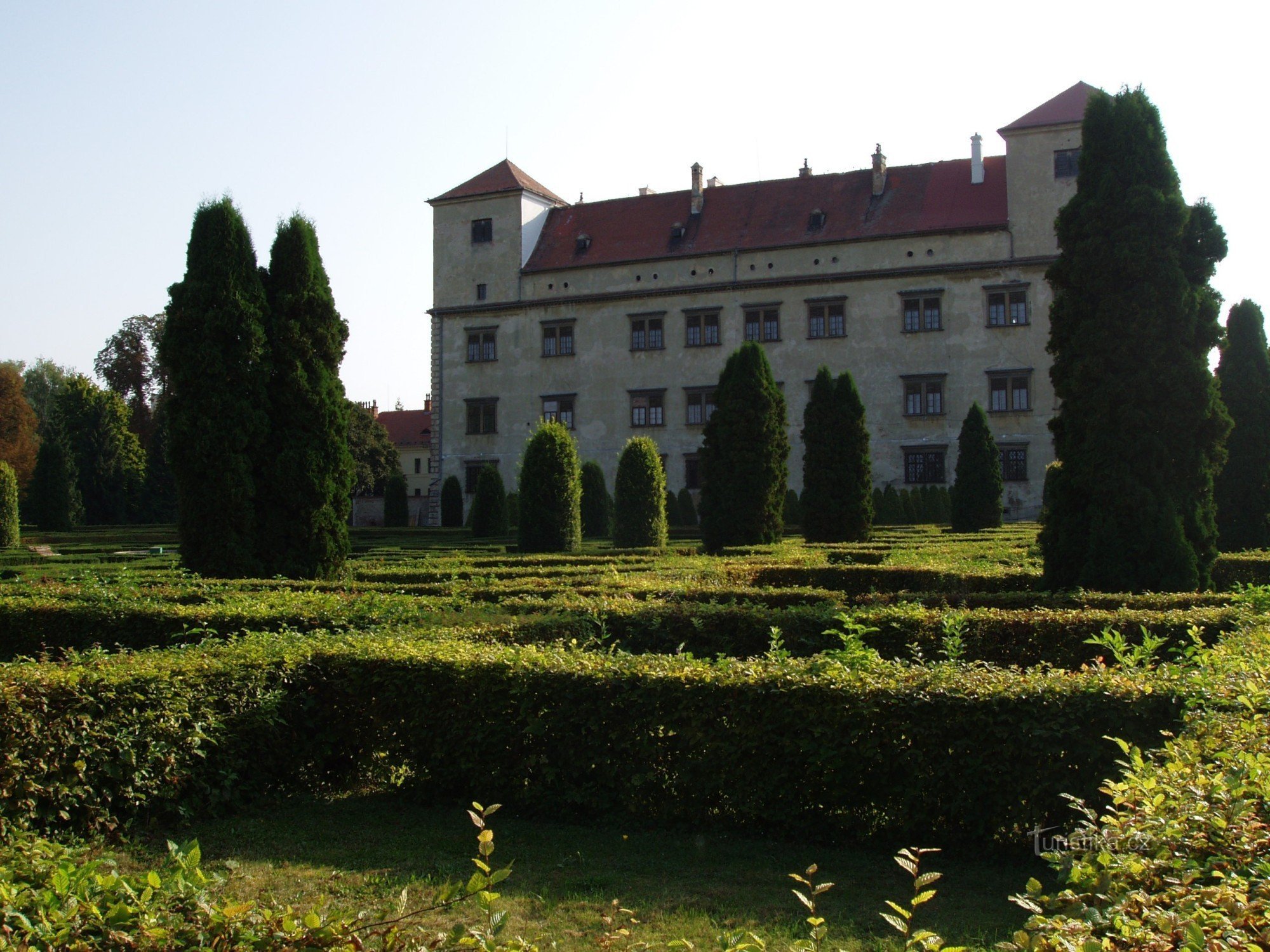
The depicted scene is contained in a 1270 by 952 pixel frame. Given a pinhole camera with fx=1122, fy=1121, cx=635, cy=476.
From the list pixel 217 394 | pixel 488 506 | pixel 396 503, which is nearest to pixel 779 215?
pixel 488 506

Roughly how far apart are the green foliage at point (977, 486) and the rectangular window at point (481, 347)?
21.3m

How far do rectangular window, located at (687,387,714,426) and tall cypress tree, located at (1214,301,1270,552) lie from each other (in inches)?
878

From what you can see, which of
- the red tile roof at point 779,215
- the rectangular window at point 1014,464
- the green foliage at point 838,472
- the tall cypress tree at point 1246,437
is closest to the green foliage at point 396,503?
the red tile roof at point 779,215

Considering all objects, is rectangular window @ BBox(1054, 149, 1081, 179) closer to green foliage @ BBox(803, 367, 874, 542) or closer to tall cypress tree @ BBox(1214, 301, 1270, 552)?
green foliage @ BBox(803, 367, 874, 542)

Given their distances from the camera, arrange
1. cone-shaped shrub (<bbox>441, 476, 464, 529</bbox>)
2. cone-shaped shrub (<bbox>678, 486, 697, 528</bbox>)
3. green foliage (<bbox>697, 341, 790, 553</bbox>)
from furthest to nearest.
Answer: cone-shaped shrub (<bbox>441, 476, 464, 529</bbox>)
cone-shaped shrub (<bbox>678, 486, 697, 528</bbox>)
green foliage (<bbox>697, 341, 790, 553</bbox>)

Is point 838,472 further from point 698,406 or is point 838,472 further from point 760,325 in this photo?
point 698,406

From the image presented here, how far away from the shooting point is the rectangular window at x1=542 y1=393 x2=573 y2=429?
4266cm

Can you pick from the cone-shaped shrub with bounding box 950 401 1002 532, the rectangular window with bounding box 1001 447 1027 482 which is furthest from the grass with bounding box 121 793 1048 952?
the rectangular window with bounding box 1001 447 1027 482

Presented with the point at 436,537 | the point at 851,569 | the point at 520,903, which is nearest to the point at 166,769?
the point at 520,903

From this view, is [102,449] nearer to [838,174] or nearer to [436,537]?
[436,537]

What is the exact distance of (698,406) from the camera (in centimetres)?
4103

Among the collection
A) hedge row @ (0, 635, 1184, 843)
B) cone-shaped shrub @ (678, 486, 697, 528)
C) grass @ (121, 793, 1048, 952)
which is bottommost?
grass @ (121, 793, 1048, 952)

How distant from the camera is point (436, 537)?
31.7m

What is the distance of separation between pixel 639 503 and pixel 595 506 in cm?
1066
